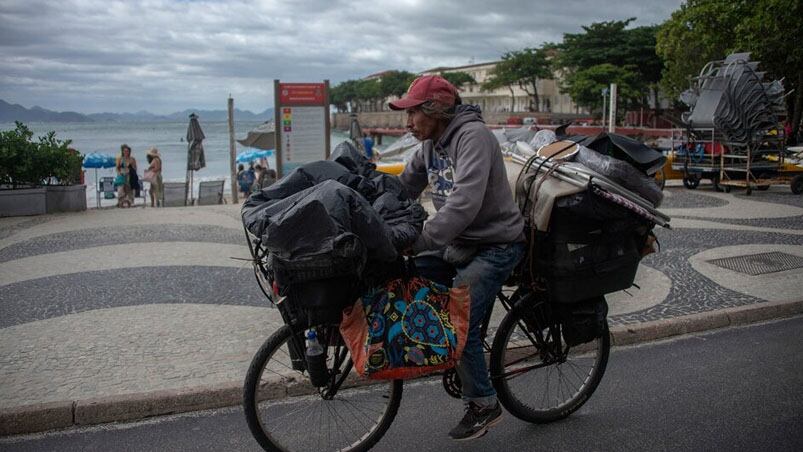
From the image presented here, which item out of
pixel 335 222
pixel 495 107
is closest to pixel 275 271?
pixel 335 222

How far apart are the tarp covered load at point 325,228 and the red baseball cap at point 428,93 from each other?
494 mm

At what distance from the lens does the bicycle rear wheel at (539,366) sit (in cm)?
380

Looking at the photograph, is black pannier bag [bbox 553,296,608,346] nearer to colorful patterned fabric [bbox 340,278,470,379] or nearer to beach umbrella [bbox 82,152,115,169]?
colorful patterned fabric [bbox 340,278,470,379]

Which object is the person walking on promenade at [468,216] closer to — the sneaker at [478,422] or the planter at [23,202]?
the sneaker at [478,422]

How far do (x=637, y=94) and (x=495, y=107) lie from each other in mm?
67879

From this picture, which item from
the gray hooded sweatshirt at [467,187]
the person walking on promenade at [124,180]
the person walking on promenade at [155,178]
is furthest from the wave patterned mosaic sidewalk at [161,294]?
the person walking on promenade at [155,178]

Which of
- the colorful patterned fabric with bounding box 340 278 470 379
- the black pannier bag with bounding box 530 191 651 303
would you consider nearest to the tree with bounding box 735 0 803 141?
the black pannier bag with bounding box 530 191 651 303

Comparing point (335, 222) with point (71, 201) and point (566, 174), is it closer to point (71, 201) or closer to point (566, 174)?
point (566, 174)

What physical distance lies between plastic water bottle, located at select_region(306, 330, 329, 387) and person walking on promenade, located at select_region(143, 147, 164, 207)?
60.6 ft

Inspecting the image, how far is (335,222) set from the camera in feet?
9.15

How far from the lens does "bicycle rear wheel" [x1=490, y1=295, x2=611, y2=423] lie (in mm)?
3797

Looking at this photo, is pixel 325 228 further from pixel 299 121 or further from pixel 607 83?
pixel 607 83

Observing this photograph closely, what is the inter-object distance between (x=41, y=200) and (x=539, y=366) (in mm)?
11810

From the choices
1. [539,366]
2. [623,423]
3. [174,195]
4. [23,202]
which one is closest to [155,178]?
[174,195]
